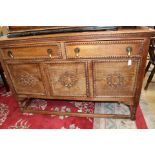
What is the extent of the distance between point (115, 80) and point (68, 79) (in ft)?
1.50

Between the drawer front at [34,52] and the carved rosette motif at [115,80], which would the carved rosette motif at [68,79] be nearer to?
the drawer front at [34,52]

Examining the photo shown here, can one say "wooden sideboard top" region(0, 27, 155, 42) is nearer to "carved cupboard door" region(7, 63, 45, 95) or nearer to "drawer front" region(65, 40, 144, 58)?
"drawer front" region(65, 40, 144, 58)

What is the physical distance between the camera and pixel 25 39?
1307 mm

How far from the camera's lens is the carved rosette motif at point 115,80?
4.44 feet

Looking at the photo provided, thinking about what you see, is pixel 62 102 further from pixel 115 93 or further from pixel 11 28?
pixel 11 28

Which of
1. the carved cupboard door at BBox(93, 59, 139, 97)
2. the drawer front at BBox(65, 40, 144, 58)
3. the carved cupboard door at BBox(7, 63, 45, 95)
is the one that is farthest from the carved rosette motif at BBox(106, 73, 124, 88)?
the carved cupboard door at BBox(7, 63, 45, 95)

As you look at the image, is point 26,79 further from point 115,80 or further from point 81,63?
point 115,80

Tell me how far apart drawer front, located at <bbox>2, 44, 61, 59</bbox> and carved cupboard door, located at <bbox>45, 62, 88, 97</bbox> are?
0.11 m

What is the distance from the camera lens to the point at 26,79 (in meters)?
1.56

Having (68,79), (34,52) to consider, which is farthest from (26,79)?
(68,79)

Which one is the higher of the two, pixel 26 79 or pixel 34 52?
pixel 34 52

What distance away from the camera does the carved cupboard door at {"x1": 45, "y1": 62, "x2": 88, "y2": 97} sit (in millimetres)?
1387

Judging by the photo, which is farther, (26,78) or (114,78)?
(26,78)
